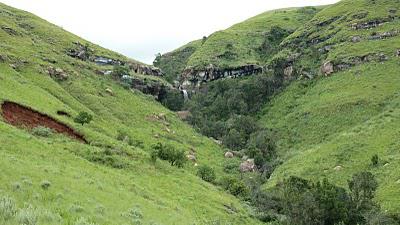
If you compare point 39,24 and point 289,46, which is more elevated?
point 39,24

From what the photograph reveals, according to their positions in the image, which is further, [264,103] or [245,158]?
[264,103]

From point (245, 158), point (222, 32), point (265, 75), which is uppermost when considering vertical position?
point (222, 32)

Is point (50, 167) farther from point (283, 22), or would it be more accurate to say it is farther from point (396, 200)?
point (283, 22)

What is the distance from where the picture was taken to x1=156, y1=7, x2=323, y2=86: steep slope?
5817 inches

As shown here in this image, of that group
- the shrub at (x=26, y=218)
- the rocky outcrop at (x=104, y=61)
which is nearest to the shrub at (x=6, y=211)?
the shrub at (x=26, y=218)

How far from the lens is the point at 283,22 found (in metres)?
190

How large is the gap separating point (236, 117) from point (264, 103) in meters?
15.7

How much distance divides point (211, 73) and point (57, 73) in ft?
231

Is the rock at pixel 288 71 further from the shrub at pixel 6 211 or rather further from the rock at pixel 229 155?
the shrub at pixel 6 211

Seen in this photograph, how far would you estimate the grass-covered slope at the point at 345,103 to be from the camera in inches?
2596

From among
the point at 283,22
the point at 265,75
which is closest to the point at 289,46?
the point at 265,75

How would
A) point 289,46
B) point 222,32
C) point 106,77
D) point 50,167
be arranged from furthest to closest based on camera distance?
1. point 222,32
2. point 289,46
3. point 106,77
4. point 50,167

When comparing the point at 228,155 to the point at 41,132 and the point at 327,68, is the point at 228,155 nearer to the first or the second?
the point at 41,132

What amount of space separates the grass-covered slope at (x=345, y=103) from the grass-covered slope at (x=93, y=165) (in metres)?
17.0
